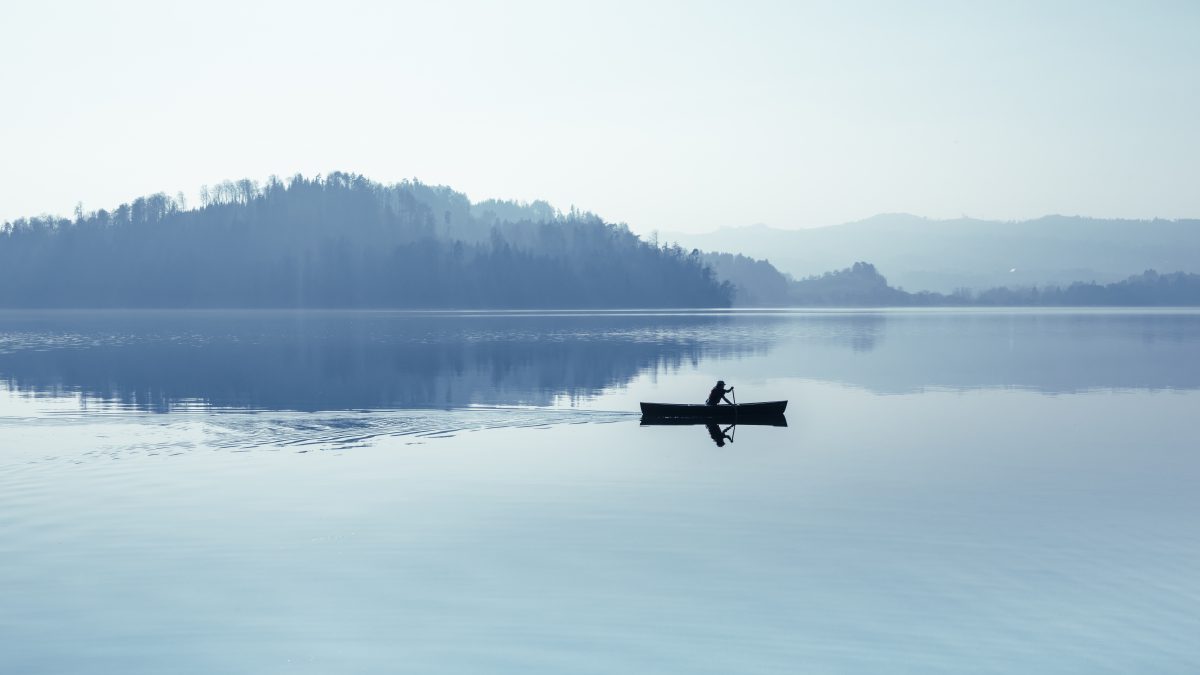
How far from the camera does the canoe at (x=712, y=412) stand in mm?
46406

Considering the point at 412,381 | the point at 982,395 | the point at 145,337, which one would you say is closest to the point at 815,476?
the point at 982,395

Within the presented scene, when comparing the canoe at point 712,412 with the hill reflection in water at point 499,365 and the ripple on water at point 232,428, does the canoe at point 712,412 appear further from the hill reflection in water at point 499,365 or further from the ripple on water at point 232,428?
Answer: the hill reflection in water at point 499,365

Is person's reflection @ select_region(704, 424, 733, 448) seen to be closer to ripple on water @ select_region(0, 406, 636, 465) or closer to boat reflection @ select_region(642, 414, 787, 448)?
boat reflection @ select_region(642, 414, 787, 448)

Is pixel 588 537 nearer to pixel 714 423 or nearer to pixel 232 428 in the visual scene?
pixel 714 423

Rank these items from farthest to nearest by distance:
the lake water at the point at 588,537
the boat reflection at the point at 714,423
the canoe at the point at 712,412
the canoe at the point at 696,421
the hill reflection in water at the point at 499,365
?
the hill reflection in water at the point at 499,365 → the canoe at the point at 696,421 → the canoe at the point at 712,412 → the boat reflection at the point at 714,423 → the lake water at the point at 588,537

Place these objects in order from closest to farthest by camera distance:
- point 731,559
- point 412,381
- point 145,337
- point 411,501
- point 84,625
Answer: point 84,625
point 731,559
point 411,501
point 412,381
point 145,337

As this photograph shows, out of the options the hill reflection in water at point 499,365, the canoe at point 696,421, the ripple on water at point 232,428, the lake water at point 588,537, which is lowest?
the lake water at point 588,537

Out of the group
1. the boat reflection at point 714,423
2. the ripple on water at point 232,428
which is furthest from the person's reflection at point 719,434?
the ripple on water at point 232,428

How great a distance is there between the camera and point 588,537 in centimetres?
2414

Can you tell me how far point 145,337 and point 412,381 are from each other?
79.5 metres

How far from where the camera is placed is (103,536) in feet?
78.6

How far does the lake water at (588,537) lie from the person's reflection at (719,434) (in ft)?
3.46

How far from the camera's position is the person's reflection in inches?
1645

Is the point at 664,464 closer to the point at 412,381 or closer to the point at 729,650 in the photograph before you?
the point at 729,650
